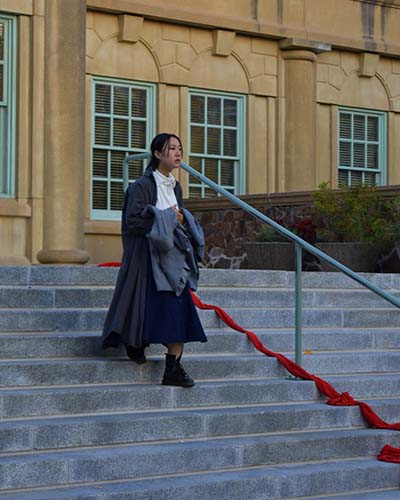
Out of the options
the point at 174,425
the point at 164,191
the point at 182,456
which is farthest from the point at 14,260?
the point at 182,456

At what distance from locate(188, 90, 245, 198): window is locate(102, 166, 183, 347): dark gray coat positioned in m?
8.47

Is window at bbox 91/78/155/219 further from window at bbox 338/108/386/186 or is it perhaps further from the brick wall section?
window at bbox 338/108/386/186

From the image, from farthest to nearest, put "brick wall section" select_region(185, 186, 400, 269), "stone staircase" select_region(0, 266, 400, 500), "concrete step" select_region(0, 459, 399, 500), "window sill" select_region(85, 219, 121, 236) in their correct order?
"window sill" select_region(85, 219, 121, 236)
"brick wall section" select_region(185, 186, 400, 269)
"stone staircase" select_region(0, 266, 400, 500)
"concrete step" select_region(0, 459, 399, 500)

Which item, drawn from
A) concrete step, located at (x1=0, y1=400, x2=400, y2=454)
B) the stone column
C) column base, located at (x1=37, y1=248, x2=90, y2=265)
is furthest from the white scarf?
the stone column

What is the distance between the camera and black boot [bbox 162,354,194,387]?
9.24 m

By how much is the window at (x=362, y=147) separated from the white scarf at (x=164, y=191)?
396 inches

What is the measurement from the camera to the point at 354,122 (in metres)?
19.6

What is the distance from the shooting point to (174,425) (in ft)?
29.1

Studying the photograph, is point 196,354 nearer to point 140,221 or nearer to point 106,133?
point 140,221

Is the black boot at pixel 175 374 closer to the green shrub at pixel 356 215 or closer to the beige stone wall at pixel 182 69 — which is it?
the green shrub at pixel 356 215

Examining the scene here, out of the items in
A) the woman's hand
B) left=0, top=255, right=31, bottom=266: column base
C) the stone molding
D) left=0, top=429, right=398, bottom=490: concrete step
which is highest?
the stone molding

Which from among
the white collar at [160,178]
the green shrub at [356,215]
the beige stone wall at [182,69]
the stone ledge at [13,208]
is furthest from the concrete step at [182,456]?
the beige stone wall at [182,69]

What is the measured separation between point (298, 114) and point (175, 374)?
32.8 ft

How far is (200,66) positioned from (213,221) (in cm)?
232
